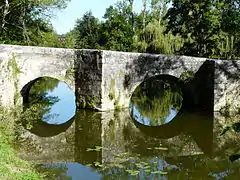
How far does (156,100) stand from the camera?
1838 centimetres

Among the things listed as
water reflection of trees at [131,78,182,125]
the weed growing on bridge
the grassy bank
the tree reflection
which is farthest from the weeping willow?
the tree reflection

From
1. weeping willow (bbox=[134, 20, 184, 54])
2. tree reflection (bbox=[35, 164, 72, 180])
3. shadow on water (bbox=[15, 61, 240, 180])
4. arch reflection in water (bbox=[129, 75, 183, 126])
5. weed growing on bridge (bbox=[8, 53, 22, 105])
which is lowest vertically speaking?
tree reflection (bbox=[35, 164, 72, 180])

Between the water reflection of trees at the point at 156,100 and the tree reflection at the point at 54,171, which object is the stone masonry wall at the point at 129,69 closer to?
the water reflection of trees at the point at 156,100

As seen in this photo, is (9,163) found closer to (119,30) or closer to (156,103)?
(156,103)

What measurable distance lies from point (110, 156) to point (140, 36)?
55.6 feet

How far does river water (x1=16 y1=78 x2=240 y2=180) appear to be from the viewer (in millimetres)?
7207

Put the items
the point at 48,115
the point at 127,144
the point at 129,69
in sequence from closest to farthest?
the point at 127,144, the point at 48,115, the point at 129,69

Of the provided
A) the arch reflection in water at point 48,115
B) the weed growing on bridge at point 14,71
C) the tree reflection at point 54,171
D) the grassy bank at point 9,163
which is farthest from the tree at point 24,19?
the tree reflection at point 54,171

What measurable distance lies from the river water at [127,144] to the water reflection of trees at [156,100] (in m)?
0.12

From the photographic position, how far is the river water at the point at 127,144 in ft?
23.6

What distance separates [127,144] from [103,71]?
4.11 m

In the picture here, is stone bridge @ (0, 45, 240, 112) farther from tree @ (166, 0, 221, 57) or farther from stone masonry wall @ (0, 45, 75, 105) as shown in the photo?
tree @ (166, 0, 221, 57)

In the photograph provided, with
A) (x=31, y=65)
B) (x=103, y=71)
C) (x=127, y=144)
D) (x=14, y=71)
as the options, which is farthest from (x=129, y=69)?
(x=127, y=144)

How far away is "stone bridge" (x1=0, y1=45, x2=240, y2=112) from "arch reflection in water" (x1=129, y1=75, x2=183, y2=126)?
99cm
